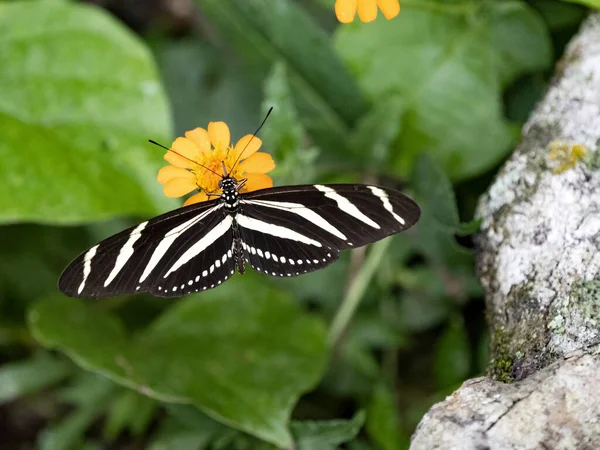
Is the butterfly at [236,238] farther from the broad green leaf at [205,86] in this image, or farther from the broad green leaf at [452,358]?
the broad green leaf at [205,86]

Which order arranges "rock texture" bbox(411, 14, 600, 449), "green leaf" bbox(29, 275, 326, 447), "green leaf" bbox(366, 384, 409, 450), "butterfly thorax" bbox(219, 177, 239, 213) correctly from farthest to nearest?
"green leaf" bbox(366, 384, 409, 450) < "green leaf" bbox(29, 275, 326, 447) < "butterfly thorax" bbox(219, 177, 239, 213) < "rock texture" bbox(411, 14, 600, 449)

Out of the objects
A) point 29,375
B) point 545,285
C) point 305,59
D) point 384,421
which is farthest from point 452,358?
point 29,375

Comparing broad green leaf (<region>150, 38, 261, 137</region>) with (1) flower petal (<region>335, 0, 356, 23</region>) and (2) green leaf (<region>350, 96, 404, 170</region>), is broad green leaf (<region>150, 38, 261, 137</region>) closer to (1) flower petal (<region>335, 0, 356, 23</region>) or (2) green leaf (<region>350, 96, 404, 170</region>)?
(2) green leaf (<region>350, 96, 404, 170</region>)

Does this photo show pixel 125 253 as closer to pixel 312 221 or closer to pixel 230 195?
pixel 230 195

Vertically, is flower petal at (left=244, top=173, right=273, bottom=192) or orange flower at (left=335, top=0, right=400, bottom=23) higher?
orange flower at (left=335, top=0, right=400, bottom=23)

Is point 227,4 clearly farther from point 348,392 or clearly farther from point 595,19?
point 348,392

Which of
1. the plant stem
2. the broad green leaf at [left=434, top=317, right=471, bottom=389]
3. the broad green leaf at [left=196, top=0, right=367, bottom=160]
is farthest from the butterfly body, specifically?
the broad green leaf at [left=434, top=317, right=471, bottom=389]

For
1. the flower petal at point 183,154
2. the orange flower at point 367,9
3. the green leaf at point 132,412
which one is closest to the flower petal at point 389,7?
the orange flower at point 367,9

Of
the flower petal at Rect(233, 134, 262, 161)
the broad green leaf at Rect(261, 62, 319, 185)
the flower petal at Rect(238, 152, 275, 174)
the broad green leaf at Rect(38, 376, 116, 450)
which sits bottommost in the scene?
the broad green leaf at Rect(38, 376, 116, 450)
